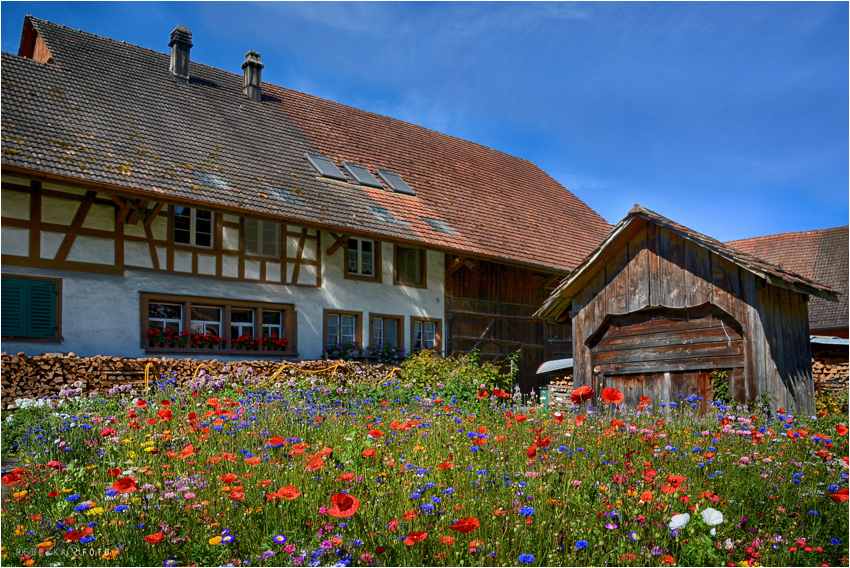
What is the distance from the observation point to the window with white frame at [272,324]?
53.0ft

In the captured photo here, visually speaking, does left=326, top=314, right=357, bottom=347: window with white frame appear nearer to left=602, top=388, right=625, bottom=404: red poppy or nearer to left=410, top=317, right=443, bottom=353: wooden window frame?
left=410, top=317, right=443, bottom=353: wooden window frame

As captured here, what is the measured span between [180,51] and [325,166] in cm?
534

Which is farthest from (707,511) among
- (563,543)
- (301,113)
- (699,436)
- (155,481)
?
(301,113)

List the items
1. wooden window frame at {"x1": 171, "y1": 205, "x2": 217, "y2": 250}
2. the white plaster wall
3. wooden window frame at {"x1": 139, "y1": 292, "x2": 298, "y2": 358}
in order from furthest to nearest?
wooden window frame at {"x1": 171, "y1": 205, "x2": 217, "y2": 250} < wooden window frame at {"x1": 139, "y1": 292, "x2": 298, "y2": 358} < the white plaster wall

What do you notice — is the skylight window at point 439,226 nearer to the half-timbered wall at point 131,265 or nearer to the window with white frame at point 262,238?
the half-timbered wall at point 131,265

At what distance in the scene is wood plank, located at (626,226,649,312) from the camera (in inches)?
400

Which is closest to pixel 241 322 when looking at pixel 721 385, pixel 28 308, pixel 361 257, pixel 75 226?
pixel 361 257

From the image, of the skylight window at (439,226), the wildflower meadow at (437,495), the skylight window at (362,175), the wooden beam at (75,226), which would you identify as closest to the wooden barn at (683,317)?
the wildflower meadow at (437,495)

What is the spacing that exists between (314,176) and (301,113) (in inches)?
170

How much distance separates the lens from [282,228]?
1655 centimetres

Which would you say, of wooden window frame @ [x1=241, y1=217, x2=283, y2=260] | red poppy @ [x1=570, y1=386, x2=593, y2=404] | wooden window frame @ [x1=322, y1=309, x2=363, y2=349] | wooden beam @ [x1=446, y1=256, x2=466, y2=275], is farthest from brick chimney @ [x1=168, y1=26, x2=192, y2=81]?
red poppy @ [x1=570, y1=386, x2=593, y2=404]

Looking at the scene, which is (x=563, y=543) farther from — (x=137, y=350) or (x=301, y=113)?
(x=301, y=113)

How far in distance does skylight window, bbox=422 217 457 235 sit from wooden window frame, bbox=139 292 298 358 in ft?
14.4

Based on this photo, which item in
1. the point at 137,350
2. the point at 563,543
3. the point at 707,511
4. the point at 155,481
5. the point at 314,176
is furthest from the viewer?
the point at 314,176
